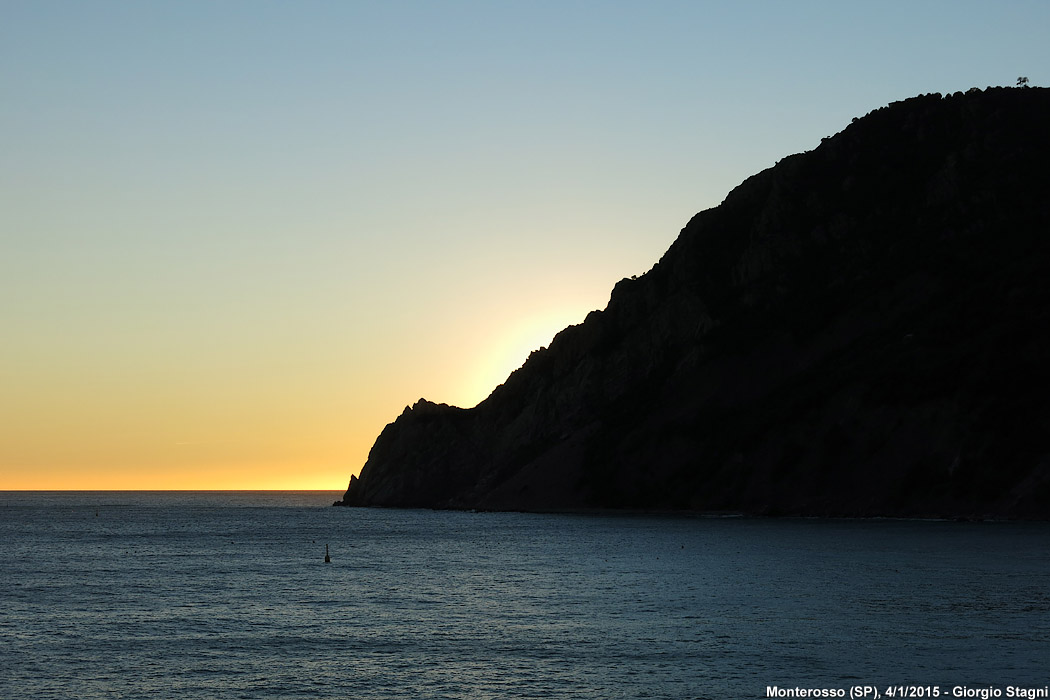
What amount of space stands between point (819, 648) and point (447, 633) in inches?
767

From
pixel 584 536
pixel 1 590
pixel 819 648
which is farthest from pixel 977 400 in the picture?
pixel 1 590

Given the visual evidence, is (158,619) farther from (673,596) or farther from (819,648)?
(819,648)

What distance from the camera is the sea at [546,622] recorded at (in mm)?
44094

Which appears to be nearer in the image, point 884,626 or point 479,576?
point 884,626

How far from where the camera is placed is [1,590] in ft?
265

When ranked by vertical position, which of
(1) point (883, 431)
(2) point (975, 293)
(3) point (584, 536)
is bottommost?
(3) point (584, 536)

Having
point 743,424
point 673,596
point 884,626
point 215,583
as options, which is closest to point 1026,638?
point 884,626

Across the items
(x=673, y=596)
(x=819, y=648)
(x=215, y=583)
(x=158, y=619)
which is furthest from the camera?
(x=215, y=583)

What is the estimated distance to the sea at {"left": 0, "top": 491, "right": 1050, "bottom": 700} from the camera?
1736 inches

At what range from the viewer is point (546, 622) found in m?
61.9

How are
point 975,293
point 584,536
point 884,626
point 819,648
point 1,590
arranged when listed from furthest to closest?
1. point 975,293
2. point 584,536
3. point 1,590
4. point 884,626
5. point 819,648

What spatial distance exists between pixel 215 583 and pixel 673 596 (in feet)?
122

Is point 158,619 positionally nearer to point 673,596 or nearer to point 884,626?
point 673,596

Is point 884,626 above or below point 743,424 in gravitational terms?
below
